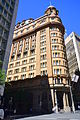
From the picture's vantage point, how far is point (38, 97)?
1419 inches

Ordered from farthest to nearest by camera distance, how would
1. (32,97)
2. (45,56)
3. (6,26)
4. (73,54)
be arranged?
1. (73,54)
2. (45,56)
3. (32,97)
4. (6,26)

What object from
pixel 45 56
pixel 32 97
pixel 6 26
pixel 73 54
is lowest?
pixel 32 97

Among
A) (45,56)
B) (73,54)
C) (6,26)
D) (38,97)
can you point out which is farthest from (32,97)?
(73,54)

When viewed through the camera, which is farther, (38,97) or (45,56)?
(45,56)

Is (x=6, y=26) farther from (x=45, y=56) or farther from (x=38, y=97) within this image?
(x=38, y=97)

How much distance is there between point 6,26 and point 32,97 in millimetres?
25878

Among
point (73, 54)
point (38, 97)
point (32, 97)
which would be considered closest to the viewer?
point (38, 97)

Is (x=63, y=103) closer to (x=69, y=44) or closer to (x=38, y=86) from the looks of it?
(x=38, y=86)

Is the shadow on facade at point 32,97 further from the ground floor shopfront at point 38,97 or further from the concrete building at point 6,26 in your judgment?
the concrete building at point 6,26

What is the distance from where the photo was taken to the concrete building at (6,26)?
110 feet

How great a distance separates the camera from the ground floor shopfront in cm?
3475

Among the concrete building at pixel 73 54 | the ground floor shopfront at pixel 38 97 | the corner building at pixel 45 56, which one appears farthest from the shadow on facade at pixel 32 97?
the concrete building at pixel 73 54

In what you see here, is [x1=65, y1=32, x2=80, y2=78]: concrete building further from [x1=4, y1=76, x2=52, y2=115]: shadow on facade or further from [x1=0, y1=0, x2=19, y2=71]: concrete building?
[x1=0, y1=0, x2=19, y2=71]: concrete building

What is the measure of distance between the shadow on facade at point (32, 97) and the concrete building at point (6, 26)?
33.9 ft
